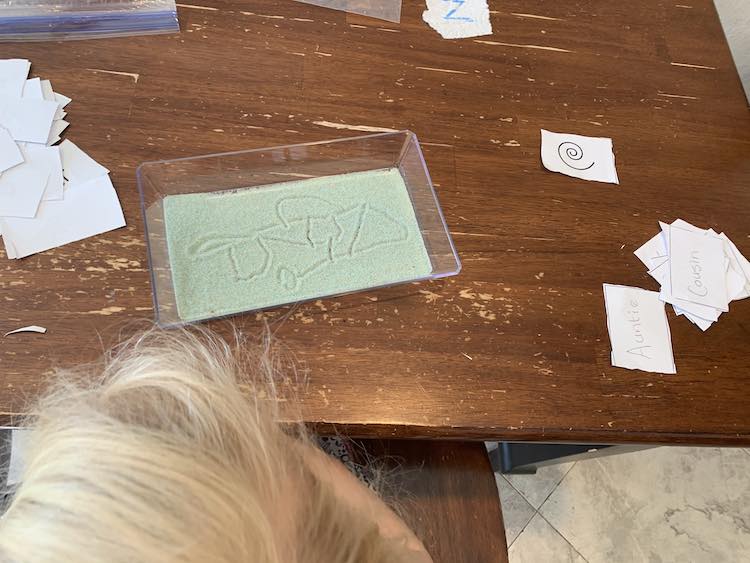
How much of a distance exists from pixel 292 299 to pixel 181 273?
123mm

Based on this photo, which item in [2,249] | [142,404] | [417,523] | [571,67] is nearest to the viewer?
[142,404]

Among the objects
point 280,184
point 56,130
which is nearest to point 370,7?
point 280,184

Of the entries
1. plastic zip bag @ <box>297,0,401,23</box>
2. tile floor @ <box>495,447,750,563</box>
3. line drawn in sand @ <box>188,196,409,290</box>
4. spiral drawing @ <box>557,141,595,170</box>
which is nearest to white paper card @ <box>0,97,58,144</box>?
line drawn in sand @ <box>188,196,409,290</box>

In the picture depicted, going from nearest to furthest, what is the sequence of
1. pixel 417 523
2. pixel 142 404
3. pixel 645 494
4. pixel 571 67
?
pixel 142 404
pixel 417 523
pixel 571 67
pixel 645 494

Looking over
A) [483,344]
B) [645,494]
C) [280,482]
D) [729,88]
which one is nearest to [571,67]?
[729,88]

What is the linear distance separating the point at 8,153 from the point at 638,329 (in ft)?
2.46

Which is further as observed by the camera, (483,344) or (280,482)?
(483,344)

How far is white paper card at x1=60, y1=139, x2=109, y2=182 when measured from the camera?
0.68m

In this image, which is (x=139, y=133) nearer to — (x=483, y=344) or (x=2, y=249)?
(x=2, y=249)

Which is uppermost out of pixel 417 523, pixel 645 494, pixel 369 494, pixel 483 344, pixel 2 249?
pixel 2 249

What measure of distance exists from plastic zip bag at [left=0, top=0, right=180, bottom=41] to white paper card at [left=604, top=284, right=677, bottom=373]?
2.18 feet

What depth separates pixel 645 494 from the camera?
4.33 ft

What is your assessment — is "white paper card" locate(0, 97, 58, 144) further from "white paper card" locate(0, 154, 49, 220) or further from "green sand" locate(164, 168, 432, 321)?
"green sand" locate(164, 168, 432, 321)

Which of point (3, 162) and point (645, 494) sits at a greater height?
point (3, 162)
